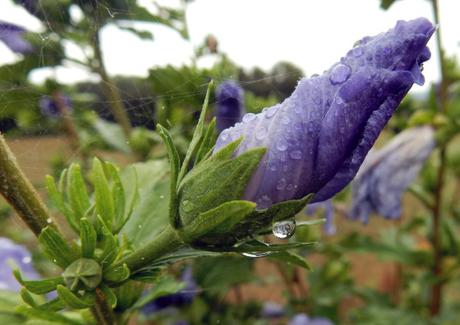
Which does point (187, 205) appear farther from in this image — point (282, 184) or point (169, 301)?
point (169, 301)

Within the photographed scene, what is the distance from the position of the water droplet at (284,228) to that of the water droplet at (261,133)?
5cm

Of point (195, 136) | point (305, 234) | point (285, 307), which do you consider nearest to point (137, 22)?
point (195, 136)

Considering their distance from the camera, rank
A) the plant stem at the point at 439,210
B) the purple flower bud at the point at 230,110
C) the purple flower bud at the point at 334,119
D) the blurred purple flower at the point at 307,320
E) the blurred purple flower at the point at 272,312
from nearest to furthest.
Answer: the purple flower bud at the point at 334,119, the purple flower bud at the point at 230,110, the plant stem at the point at 439,210, the blurred purple flower at the point at 307,320, the blurred purple flower at the point at 272,312

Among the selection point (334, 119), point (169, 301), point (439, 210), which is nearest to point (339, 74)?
point (334, 119)

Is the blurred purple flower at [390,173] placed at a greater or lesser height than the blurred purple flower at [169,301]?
greater

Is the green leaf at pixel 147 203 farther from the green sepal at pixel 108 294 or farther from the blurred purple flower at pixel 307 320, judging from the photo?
the blurred purple flower at pixel 307 320

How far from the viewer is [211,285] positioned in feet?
2.97

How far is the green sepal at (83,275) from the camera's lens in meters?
0.41

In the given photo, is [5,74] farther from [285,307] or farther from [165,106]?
[285,307]

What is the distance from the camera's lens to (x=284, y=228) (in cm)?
39

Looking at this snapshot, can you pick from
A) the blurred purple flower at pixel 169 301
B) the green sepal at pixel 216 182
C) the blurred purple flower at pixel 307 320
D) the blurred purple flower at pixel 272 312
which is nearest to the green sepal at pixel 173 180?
the green sepal at pixel 216 182

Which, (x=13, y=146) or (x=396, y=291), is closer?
(x=13, y=146)

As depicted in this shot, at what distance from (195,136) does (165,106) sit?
0.10m

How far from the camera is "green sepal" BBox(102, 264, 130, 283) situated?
0.42m
